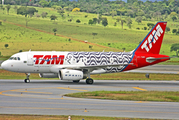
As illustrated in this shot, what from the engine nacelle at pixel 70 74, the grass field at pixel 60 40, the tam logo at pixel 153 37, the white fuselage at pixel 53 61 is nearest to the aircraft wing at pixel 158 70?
the tam logo at pixel 153 37

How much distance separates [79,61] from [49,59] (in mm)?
4558

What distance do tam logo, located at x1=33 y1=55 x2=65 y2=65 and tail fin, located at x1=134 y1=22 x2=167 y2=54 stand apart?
12.7m

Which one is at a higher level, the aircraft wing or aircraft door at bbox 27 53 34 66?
aircraft door at bbox 27 53 34 66

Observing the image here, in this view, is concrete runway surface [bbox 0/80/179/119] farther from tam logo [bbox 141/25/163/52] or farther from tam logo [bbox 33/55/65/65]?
tam logo [bbox 141/25/163/52]

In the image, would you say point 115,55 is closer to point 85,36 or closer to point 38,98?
point 38,98

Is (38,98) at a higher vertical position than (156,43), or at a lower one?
lower

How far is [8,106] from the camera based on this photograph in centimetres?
2620

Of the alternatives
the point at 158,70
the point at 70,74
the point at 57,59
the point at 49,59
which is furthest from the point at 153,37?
the point at 158,70

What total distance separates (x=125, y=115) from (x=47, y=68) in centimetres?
2516

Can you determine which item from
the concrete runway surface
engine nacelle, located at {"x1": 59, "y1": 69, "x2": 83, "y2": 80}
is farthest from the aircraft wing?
the concrete runway surface

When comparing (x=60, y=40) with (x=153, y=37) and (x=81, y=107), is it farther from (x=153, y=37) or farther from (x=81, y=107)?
(x=81, y=107)

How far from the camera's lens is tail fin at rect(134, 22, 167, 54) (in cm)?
5153

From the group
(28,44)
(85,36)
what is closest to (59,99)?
(28,44)

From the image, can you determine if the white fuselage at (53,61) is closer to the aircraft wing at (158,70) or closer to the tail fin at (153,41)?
the tail fin at (153,41)
